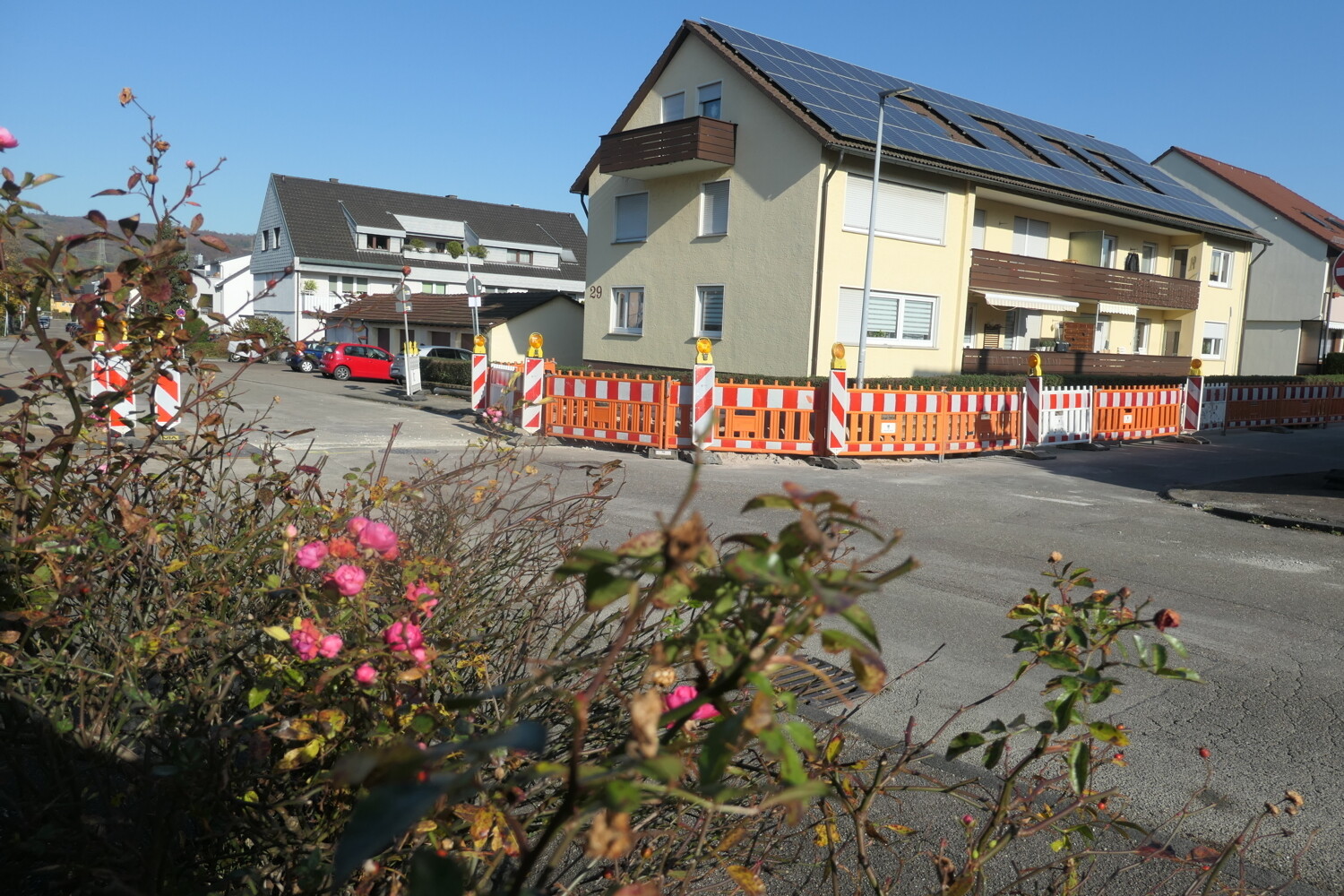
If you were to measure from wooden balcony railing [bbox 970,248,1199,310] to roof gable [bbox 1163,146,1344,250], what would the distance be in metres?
14.3

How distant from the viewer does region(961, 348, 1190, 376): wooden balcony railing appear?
84.3 feet

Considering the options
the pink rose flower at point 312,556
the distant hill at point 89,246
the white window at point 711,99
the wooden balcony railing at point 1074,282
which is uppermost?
the white window at point 711,99

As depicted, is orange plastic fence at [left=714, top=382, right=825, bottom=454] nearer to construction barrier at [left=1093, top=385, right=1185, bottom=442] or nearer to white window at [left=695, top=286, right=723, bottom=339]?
construction barrier at [left=1093, top=385, right=1185, bottom=442]

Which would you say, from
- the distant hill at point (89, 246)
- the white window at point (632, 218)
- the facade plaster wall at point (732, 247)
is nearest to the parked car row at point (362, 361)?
the white window at point (632, 218)

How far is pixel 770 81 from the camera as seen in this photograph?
74.5ft

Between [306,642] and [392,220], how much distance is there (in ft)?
189

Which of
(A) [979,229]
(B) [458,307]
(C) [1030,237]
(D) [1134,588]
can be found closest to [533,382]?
(D) [1134,588]

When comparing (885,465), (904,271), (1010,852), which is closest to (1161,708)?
(1010,852)

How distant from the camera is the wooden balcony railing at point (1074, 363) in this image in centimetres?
2569

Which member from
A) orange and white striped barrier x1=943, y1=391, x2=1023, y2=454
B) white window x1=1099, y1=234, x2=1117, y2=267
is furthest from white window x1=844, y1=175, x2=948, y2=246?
white window x1=1099, y1=234, x2=1117, y2=267

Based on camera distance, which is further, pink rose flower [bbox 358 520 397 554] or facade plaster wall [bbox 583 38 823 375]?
facade plaster wall [bbox 583 38 823 375]

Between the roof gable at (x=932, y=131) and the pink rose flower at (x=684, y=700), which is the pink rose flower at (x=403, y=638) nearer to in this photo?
the pink rose flower at (x=684, y=700)

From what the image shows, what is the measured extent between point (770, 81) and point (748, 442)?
11.1 metres

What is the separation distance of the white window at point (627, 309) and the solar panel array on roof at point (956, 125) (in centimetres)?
625
